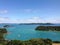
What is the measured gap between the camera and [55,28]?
3106 centimetres

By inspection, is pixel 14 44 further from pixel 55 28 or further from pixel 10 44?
pixel 55 28

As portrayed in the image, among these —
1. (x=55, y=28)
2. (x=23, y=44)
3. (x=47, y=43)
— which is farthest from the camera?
(x=55, y=28)

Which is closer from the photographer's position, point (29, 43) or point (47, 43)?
point (29, 43)

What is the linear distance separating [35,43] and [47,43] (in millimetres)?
1274

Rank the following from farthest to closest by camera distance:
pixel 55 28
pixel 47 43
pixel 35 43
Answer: pixel 55 28, pixel 47 43, pixel 35 43

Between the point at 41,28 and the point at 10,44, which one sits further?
the point at 41,28

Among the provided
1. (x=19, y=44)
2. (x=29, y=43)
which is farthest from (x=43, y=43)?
(x=19, y=44)

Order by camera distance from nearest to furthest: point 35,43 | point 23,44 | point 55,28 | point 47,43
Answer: point 23,44
point 35,43
point 47,43
point 55,28

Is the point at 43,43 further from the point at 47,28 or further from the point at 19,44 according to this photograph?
the point at 47,28

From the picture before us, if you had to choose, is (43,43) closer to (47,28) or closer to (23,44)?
(23,44)

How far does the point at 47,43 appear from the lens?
1000 centimetres

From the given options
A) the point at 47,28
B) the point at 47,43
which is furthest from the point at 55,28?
the point at 47,43

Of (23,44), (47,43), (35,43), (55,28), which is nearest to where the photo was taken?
(23,44)

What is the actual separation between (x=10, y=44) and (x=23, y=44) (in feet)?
2.93
